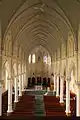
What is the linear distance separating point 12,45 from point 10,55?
1499 millimetres

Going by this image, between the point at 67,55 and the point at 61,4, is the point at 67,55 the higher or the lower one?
the lower one

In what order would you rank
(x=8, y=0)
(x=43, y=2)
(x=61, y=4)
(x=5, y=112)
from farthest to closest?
(x=5, y=112)
(x=43, y=2)
(x=61, y=4)
(x=8, y=0)

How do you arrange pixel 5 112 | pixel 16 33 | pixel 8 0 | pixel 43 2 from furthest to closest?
pixel 16 33
pixel 5 112
pixel 43 2
pixel 8 0

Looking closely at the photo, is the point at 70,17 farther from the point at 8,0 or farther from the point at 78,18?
the point at 8,0

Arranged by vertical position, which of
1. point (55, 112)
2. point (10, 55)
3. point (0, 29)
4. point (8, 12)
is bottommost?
point (55, 112)

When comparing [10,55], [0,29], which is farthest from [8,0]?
[10,55]

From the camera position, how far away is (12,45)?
27.9 m

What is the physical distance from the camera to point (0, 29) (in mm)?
21453

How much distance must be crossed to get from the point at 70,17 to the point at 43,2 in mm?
2868

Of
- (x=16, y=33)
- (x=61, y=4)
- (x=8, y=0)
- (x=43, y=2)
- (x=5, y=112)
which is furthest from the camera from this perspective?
(x=16, y=33)

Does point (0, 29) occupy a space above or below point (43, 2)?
below

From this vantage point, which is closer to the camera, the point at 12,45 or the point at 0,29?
the point at 0,29

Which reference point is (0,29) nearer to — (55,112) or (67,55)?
(67,55)

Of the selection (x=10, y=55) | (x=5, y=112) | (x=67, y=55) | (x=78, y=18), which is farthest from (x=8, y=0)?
(x=5, y=112)
